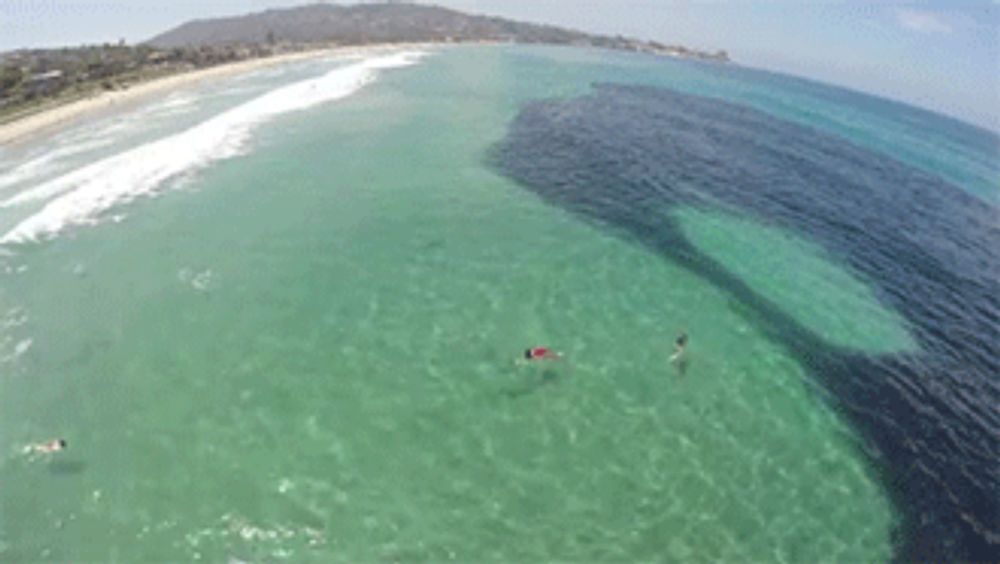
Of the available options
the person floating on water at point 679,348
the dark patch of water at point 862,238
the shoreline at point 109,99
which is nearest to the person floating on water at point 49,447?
the person floating on water at point 679,348

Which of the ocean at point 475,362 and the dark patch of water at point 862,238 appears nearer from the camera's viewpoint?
the ocean at point 475,362

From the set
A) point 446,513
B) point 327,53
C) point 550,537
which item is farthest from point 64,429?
point 327,53

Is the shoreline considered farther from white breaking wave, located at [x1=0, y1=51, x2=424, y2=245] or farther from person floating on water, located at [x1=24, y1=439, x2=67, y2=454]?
person floating on water, located at [x1=24, y1=439, x2=67, y2=454]

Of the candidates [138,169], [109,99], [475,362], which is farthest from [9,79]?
[475,362]

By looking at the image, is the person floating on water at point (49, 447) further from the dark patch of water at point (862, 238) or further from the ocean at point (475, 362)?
the dark patch of water at point (862, 238)

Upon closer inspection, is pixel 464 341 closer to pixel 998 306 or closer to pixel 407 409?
pixel 407 409

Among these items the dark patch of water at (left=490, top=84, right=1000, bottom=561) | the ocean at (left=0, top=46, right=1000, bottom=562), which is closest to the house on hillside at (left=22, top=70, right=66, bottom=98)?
the ocean at (left=0, top=46, right=1000, bottom=562)

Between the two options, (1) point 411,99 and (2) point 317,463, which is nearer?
(2) point 317,463
